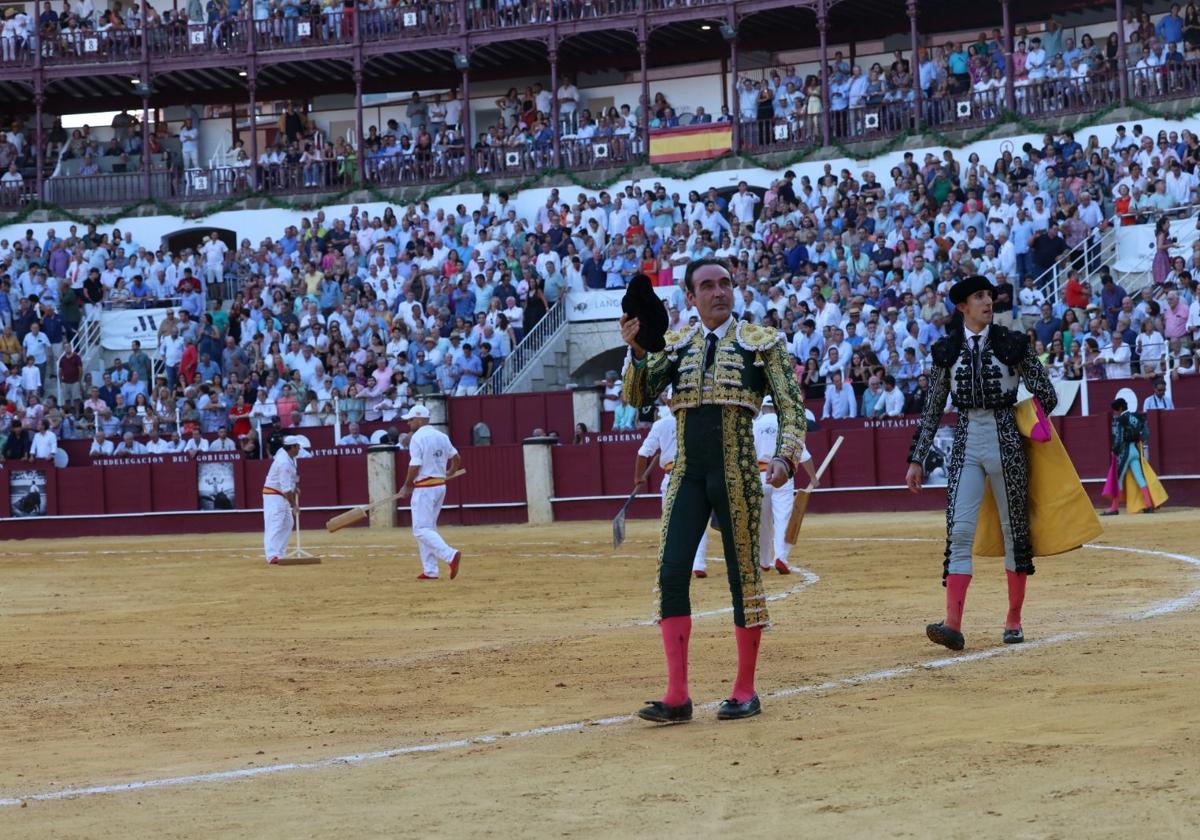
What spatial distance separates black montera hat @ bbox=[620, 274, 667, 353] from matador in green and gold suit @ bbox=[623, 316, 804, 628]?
17 centimetres

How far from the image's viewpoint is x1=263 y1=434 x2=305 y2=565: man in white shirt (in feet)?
63.7

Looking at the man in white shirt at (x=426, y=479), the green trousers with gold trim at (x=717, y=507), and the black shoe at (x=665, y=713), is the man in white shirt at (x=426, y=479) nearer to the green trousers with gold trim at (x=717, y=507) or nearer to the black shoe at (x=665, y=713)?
the green trousers with gold trim at (x=717, y=507)

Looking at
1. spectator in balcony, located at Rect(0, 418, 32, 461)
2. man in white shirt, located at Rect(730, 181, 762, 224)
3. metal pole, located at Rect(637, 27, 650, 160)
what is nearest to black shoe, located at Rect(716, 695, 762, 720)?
man in white shirt, located at Rect(730, 181, 762, 224)

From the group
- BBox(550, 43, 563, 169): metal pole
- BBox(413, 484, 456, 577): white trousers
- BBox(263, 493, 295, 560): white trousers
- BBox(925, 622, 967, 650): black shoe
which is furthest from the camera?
BBox(550, 43, 563, 169): metal pole

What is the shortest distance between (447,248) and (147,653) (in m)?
21.8

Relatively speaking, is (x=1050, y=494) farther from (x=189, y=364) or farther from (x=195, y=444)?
(x=189, y=364)

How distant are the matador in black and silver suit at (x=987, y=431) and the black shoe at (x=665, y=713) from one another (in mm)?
2427

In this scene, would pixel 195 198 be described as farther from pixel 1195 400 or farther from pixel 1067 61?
pixel 1195 400

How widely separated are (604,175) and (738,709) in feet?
94.3

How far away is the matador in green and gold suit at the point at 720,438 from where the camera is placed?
23.1 ft

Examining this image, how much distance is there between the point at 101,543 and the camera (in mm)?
27844

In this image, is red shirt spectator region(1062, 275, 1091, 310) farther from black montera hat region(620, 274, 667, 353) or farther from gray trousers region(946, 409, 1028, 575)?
black montera hat region(620, 274, 667, 353)

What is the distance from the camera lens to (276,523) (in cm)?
1983

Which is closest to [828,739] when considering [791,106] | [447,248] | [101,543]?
[101,543]
